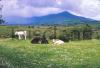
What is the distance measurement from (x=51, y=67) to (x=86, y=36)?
41936 mm

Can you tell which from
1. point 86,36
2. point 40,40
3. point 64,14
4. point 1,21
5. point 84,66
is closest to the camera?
point 84,66

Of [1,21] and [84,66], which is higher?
[1,21]

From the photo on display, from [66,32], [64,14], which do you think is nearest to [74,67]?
[66,32]

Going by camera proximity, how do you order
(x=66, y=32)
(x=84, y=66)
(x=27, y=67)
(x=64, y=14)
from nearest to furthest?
(x=27, y=67) → (x=84, y=66) → (x=66, y=32) → (x=64, y=14)

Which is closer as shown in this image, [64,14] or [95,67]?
[95,67]

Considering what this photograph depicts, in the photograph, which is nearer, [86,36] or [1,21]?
[1,21]

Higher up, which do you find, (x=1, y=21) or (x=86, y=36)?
(x=1, y=21)

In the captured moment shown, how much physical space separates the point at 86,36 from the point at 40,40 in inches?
553

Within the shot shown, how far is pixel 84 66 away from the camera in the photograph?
20.4 metres

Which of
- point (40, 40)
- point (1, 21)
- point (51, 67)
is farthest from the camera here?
point (40, 40)

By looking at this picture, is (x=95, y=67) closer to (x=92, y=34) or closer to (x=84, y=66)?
(x=84, y=66)

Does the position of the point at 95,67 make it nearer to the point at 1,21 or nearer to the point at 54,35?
the point at 1,21

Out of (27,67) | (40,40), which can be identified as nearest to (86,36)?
(40,40)

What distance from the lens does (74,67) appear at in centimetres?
1994
